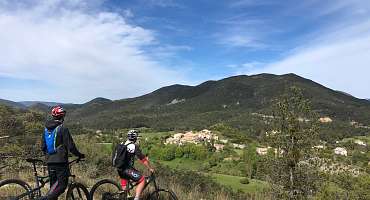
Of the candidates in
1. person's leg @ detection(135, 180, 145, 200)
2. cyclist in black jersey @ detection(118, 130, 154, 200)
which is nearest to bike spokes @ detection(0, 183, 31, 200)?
cyclist in black jersey @ detection(118, 130, 154, 200)

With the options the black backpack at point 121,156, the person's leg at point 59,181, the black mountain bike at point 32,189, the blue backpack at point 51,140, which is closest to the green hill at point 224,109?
the black backpack at point 121,156

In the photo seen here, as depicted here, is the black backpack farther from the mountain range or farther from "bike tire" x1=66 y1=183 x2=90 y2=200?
the mountain range

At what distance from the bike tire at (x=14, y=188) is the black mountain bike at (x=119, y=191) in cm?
113

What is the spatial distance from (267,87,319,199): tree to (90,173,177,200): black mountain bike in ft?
39.3

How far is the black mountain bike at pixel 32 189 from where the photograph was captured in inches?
249

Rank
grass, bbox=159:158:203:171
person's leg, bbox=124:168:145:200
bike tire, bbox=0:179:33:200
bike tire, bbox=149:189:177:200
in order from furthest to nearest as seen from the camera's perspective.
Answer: grass, bbox=159:158:203:171 → bike tire, bbox=149:189:177:200 → person's leg, bbox=124:168:145:200 → bike tire, bbox=0:179:33:200

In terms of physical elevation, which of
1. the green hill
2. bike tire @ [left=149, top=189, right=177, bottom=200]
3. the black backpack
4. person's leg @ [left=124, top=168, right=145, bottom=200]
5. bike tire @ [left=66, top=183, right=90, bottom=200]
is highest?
the green hill

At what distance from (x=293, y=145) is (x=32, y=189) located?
14.8 meters

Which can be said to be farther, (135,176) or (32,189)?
(135,176)

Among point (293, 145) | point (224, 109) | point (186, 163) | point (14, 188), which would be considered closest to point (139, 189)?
point (14, 188)

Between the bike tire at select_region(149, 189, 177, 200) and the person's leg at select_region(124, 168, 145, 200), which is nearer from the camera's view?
the person's leg at select_region(124, 168, 145, 200)

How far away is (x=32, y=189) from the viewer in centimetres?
646

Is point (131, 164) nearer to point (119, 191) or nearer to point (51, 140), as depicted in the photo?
point (119, 191)

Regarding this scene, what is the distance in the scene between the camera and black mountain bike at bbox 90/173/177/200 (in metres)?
7.02
